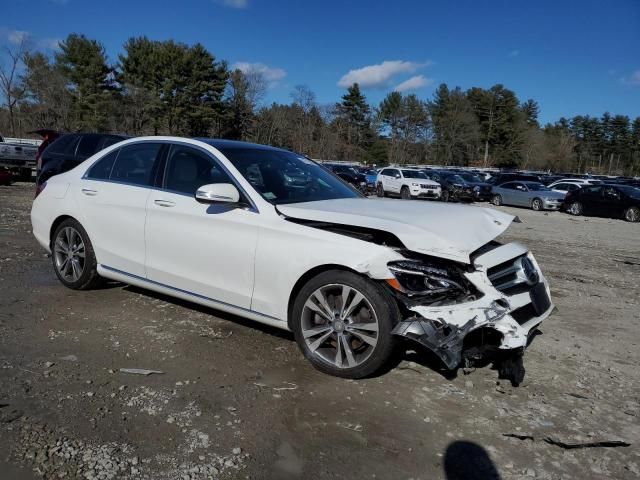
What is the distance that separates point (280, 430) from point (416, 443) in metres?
0.78

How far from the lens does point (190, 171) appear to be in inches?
174

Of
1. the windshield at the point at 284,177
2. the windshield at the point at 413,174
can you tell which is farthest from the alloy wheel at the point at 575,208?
the windshield at the point at 284,177

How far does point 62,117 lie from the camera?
52.1 meters

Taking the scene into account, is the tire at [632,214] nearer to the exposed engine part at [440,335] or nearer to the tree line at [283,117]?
the exposed engine part at [440,335]

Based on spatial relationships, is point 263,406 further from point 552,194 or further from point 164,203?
point 552,194

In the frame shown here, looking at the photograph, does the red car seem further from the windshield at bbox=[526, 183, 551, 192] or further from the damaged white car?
the windshield at bbox=[526, 183, 551, 192]

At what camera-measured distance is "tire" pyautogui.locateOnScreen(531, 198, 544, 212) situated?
24.5 meters

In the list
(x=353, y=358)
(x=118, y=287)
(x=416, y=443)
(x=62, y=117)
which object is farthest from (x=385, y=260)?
(x=62, y=117)

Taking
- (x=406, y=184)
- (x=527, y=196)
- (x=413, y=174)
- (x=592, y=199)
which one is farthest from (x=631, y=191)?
(x=413, y=174)

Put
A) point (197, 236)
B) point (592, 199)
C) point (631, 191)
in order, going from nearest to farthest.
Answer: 1. point (197, 236)
2. point (631, 191)
3. point (592, 199)

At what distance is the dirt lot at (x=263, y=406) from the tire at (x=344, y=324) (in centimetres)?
15

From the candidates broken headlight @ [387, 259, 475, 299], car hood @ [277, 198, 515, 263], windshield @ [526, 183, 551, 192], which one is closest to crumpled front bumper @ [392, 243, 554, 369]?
broken headlight @ [387, 259, 475, 299]

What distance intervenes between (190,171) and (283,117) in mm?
64895

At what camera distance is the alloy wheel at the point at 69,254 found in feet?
17.0
